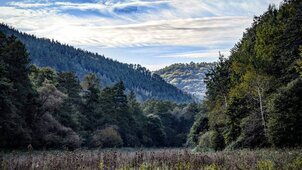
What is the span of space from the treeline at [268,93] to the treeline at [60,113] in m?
18.3

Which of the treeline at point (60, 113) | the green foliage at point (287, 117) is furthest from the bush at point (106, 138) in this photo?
the green foliage at point (287, 117)

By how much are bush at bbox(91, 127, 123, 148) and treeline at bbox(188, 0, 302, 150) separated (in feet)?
65.0

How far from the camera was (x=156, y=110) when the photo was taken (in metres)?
126

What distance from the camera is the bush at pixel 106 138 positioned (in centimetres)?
7191

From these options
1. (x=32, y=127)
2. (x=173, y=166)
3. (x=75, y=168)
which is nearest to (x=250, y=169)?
(x=173, y=166)

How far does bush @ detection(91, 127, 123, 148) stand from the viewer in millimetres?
71906

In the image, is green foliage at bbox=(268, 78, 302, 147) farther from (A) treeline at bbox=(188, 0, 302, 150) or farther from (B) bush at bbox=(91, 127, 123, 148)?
(B) bush at bbox=(91, 127, 123, 148)

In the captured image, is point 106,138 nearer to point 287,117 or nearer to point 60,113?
point 60,113

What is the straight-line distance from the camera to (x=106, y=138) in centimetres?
7462

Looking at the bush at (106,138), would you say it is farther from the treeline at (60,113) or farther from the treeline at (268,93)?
the treeline at (268,93)

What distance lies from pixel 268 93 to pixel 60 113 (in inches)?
1245

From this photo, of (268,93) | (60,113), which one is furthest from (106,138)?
(268,93)

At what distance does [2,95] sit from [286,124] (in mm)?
28542

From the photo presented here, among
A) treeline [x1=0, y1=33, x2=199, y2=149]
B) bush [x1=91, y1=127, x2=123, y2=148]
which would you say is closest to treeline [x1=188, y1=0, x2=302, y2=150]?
treeline [x1=0, y1=33, x2=199, y2=149]
